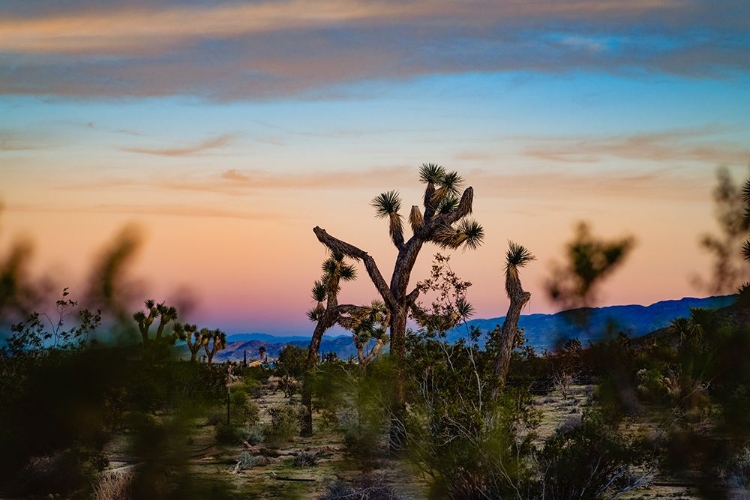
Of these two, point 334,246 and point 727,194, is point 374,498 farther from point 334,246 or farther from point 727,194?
point 334,246

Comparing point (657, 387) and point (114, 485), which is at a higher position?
point (657, 387)

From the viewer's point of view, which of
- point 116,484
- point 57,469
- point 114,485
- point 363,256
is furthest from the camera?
point 363,256

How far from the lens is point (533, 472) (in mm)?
12453

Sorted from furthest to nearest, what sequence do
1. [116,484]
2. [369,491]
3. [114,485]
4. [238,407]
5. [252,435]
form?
[252,435] → [369,491] → [116,484] → [114,485] → [238,407]

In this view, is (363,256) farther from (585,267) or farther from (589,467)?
(585,267)

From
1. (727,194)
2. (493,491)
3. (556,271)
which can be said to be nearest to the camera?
(556,271)

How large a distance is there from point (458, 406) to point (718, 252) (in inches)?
228

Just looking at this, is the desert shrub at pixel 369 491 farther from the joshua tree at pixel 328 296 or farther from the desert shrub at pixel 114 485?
the joshua tree at pixel 328 296

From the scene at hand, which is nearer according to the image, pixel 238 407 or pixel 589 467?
pixel 238 407

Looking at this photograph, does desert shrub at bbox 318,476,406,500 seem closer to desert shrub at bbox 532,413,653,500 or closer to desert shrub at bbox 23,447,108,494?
desert shrub at bbox 532,413,653,500

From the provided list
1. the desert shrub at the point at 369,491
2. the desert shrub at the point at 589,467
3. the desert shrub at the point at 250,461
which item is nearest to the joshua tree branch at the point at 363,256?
the desert shrub at the point at 250,461

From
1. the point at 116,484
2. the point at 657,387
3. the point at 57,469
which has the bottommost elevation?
the point at 116,484

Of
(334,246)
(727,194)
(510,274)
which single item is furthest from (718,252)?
(334,246)

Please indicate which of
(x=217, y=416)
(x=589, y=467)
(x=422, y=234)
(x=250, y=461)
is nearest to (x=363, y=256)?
(x=422, y=234)
